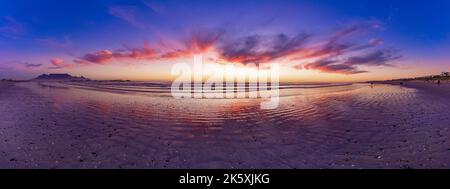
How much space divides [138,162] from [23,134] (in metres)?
6.72

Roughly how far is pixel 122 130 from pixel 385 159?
1050cm

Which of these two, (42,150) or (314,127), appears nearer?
(42,150)

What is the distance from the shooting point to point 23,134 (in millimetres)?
10094

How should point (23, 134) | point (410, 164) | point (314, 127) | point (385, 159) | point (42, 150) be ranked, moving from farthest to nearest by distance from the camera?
1. point (314, 127)
2. point (23, 134)
3. point (42, 150)
4. point (385, 159)
5. point (410, 164)

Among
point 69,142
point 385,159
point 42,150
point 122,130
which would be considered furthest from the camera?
point 122,130

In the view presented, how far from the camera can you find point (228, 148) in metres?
8.50

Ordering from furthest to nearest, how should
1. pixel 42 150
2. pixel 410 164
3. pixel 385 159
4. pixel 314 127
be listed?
1. pixel 314 127
2. pixel 42 150
3. pixel 385 159
4. pixel 410 164

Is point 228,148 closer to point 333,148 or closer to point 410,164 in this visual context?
point 333,148

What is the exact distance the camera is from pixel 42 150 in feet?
26.2
